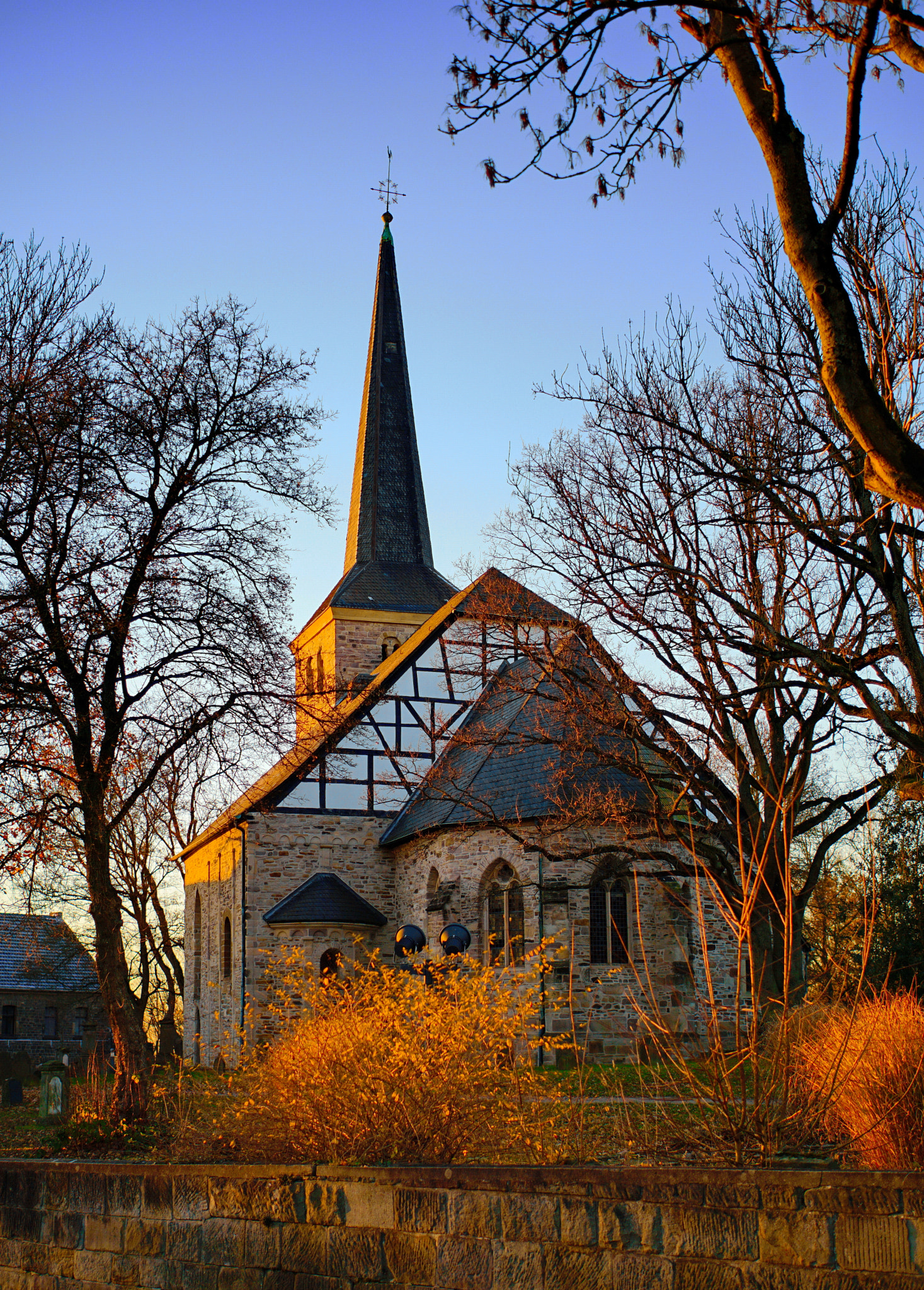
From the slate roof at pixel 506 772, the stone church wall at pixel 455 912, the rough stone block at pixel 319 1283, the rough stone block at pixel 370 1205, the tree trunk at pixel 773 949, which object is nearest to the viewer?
the rough stone block at pixel 370 1205

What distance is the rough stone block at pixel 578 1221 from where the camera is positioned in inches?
184

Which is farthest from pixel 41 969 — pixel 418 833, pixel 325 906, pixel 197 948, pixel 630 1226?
pixel 630 1226

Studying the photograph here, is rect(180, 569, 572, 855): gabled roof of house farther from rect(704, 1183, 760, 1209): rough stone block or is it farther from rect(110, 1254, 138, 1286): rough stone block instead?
rect(704, 1183, 760, 1209): rough stone block

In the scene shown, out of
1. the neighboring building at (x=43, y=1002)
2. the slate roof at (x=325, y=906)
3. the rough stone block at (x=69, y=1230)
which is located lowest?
the neighboring building at (x=43, y=1002)

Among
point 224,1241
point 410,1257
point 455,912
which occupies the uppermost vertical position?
point 455,912

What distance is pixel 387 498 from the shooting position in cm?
3638

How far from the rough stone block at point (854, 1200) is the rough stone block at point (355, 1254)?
2.09 m

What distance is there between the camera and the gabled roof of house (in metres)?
17.2

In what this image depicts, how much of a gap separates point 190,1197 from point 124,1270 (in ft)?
2.26

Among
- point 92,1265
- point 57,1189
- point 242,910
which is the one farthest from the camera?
point 242,910

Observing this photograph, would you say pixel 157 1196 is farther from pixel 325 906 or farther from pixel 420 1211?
pixel 325 906

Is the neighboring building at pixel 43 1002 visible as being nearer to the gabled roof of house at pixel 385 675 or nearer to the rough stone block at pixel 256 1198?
the gabled roof of house at pixel 385 675

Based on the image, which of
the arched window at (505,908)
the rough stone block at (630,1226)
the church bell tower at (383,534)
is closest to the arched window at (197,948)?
the church bell tower at (383,534)

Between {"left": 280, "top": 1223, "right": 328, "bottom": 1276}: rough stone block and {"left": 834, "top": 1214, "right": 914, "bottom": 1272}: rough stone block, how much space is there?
2496 mm
